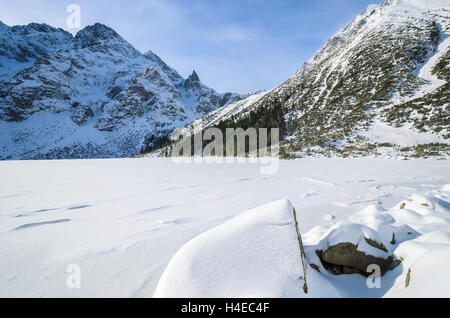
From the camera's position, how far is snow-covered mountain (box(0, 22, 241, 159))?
12700 cm

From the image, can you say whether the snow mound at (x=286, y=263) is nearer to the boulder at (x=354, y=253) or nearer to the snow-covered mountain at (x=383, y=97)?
the boulder at (x=354, y=253)

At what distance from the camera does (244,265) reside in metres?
1.66

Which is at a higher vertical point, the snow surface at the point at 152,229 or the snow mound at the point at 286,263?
the snow mound at the point at 286,263

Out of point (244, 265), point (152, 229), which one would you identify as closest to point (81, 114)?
point (152, 229)

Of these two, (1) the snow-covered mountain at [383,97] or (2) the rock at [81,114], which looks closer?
(1) the snow-covered mountain at [383,97]

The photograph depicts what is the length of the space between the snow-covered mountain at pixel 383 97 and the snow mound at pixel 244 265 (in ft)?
59.5

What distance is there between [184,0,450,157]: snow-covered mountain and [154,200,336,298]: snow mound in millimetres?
18137

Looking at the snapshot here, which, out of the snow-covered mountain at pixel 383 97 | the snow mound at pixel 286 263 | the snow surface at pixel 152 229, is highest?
the snow-covered mountain at pixel 383 97

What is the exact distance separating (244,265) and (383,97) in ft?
134

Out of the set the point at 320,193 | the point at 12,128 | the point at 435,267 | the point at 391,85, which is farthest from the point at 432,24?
the point at 12,128

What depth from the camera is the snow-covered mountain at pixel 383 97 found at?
746 inches


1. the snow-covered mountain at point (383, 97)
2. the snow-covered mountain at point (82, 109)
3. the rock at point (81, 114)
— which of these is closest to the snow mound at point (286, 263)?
the snow-covered mountain at point (383, 97)

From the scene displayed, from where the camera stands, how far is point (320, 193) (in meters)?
5.27

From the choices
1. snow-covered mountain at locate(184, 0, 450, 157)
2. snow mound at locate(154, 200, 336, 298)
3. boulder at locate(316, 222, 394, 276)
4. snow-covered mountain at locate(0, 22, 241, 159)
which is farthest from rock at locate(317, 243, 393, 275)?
snow-covered mountain at locate(0, 22, 241, 159)
